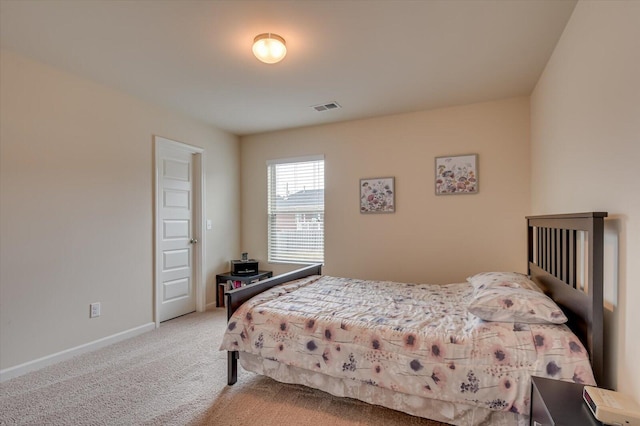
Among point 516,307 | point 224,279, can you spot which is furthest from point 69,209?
point 516,307

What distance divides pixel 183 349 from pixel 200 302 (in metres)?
1.23

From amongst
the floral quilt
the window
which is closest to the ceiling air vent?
the window

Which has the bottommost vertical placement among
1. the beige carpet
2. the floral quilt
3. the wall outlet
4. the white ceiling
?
the beige carpet

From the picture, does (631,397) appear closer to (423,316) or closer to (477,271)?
(423,316)

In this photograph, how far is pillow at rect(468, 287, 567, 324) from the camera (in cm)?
160

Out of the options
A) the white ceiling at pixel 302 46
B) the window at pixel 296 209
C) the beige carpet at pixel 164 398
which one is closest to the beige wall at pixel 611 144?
the white ceiling at pixel 302 46

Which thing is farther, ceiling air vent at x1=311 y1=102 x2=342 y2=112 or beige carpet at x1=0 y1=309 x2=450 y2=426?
ceiling air vent at x1=311 y1=102 x2=342 y2=112

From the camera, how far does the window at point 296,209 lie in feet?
13.9

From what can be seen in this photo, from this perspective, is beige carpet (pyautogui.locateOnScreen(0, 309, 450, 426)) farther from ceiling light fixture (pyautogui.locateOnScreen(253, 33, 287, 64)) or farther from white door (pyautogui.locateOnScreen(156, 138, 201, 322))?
ceiling light fixture (pyautogui.locateOnScreen(253, 33, 287, 64))

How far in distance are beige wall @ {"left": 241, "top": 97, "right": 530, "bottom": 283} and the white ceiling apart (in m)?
0.37

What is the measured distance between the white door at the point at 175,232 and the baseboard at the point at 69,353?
A: 283mm

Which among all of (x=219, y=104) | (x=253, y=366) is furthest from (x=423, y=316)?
(x=219, y=104)

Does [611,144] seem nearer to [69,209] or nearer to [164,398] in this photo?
[164,398]

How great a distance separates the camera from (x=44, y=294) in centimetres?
253
